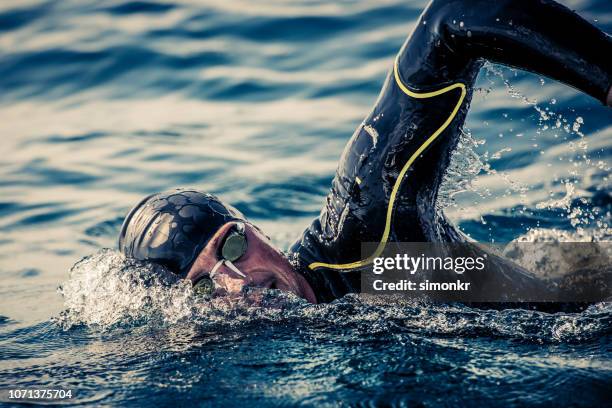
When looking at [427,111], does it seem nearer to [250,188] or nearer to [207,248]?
[207,248]

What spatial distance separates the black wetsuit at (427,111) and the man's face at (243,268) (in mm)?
231

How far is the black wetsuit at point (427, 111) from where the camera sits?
133 inches

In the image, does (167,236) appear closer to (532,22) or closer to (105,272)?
(105,272)

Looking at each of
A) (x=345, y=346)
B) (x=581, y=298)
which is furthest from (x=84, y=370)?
(x=581, y=298)

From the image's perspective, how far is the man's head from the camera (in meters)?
4.14

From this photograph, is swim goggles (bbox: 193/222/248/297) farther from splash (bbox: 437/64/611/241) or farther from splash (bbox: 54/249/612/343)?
splash (bbox: 437/64/611/241)

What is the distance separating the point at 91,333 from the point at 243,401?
1.42 meters

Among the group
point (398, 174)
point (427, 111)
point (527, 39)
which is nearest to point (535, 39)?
point (527, 39)

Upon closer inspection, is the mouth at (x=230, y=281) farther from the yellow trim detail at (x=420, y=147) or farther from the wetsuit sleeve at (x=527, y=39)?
the wetsuit sleeve at (x=527, y=39)

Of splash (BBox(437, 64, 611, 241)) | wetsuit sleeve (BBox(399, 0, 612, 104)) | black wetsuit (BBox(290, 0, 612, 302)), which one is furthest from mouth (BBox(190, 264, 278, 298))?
splash (BBox(437, 64, 611, 241))

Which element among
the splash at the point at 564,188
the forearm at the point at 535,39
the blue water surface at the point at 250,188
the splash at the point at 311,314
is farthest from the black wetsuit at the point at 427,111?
the splash at the point at 564,188

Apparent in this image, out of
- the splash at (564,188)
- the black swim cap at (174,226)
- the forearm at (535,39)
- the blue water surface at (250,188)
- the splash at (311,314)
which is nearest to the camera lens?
the forearm at (535,39)

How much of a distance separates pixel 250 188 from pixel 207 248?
3.86m

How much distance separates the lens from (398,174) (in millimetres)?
3842
